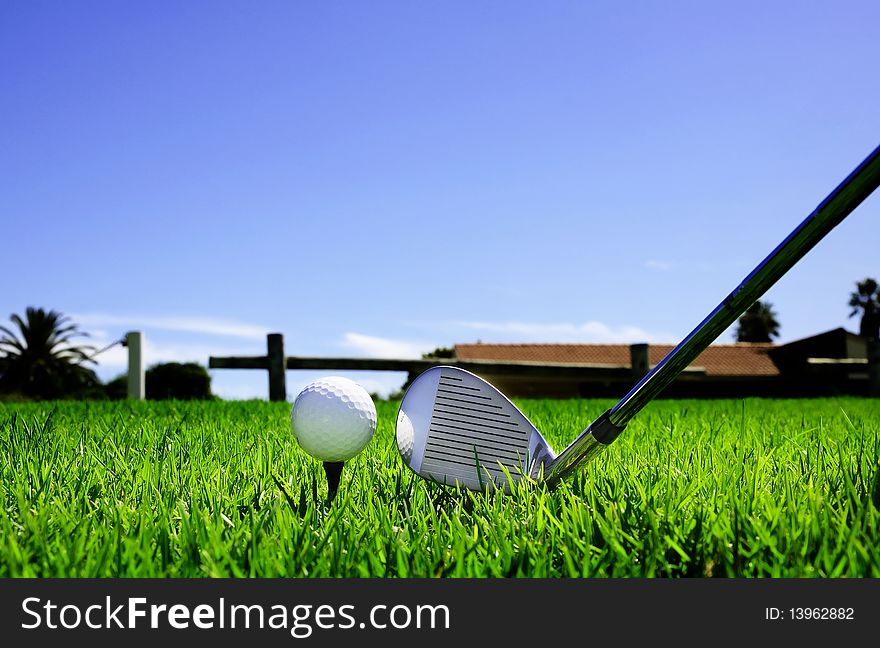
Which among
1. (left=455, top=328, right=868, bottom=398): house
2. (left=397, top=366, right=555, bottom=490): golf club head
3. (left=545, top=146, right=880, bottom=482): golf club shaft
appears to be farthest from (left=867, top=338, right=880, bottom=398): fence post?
(left=545, top=146, right=880, bottom=482): golf club shaft

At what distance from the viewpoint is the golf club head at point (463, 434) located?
2619mm

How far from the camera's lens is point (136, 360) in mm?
10562

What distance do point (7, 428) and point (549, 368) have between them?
8825 millimetres

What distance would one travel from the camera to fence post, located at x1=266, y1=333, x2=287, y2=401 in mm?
10367

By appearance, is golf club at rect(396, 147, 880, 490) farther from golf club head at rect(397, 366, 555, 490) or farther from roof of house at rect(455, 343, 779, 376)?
→ roof of house at rect(455, 343, 779, 376)

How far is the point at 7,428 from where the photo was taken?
4.48m

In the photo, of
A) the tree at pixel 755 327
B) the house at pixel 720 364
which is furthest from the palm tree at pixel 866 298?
the house at pixel 720 364

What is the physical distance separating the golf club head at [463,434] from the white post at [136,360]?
29.6 ft

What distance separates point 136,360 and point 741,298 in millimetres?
10355

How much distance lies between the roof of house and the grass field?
3009 centimetres

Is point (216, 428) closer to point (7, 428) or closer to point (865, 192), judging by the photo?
point (7, 428)

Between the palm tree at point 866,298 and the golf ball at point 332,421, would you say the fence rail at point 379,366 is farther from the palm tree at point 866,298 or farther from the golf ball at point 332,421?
the palm tree at point 866,298

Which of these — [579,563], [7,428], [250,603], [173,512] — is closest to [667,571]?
[579,563]

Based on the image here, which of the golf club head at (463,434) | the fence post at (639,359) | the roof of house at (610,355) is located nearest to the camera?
the golf club head at (463,434)
